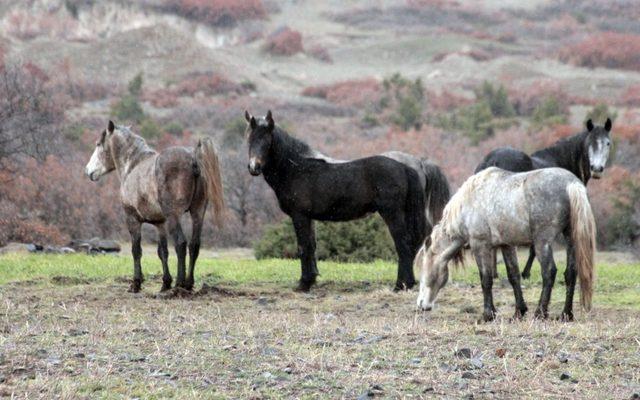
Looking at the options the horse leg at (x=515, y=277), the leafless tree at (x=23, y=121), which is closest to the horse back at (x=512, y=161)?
the horse leg at (x=515, y=277)

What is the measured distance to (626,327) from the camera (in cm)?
995

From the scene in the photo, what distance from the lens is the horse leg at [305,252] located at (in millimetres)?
14641

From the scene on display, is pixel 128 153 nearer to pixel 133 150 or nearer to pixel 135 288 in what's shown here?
pixel 133 150

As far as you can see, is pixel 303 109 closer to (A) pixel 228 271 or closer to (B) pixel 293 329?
(A) pixel 228 271

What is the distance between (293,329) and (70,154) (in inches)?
1033

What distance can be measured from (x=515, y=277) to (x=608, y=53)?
201ft

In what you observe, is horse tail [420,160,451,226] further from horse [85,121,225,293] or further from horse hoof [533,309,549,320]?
horse hoof [533,309,549,320]

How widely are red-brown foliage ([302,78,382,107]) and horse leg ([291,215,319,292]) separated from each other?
1733 inches

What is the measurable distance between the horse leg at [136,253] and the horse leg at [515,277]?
5013 millimetres

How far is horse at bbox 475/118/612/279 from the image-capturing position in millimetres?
14891

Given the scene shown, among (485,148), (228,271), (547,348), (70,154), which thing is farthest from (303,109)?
(547,348)

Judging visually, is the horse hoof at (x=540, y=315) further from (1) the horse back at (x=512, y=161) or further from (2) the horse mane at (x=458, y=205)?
(1) the horse back at (x=512, y=161)

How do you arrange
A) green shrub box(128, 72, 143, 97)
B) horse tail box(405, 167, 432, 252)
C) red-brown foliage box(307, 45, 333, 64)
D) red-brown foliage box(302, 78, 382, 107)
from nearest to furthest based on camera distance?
horse tail box(405, 167, 432, 252)
green shrub box(128, 72, 143, 97)
red-brown foliage box(302, 78, 382, 107)
red-brown foliage box(307, 45, 333, 64)

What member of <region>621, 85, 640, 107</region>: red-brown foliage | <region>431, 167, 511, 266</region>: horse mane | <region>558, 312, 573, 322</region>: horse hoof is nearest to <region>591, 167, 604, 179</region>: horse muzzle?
<region>431, 167, 511, 266</region>: horse mane
